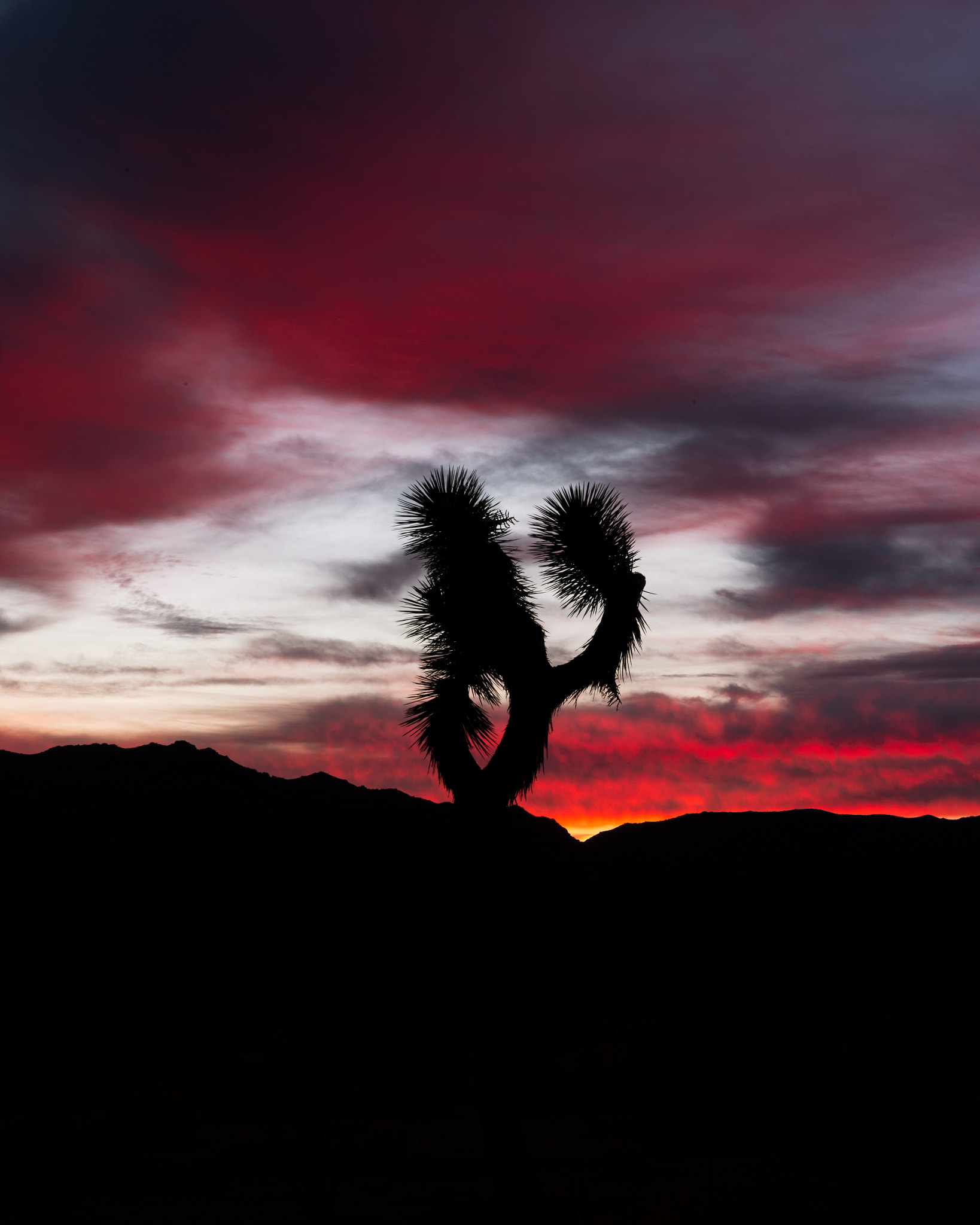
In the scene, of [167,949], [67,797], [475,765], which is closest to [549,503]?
[475,765]

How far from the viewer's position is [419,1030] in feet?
86.0

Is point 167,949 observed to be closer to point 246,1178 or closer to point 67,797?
point 67,797

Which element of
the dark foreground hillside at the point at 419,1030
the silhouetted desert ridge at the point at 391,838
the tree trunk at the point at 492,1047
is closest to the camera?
the tree trunk at the point at 492,1047

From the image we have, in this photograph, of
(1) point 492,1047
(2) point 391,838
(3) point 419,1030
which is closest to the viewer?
(1) point 492,1047

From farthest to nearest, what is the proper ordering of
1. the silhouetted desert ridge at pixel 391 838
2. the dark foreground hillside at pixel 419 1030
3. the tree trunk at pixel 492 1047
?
1. the silhouetted desert ridge at pixel 391 838
2. the dark foreground hillside at pixel 419 1030
3. the tree trunk at pixel 492 1047

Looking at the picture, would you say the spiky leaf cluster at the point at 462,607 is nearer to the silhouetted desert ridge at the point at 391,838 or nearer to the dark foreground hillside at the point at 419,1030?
the dark foreground hillside at the point at 419,1030

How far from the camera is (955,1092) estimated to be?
54.7ft

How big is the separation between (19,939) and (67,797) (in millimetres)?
27455

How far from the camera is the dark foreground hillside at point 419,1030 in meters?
11.7

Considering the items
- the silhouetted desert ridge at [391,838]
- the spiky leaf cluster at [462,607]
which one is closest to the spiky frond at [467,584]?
the spiky leaf cluster at [462,607]

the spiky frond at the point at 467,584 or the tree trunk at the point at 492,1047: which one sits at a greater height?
the spiky frond at the point at 467,584

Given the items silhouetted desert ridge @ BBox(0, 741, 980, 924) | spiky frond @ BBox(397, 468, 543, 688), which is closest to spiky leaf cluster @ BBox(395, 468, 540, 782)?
spiky frond @ BBox(397, 468, 543, 688)

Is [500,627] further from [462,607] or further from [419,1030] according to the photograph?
[419,1030]

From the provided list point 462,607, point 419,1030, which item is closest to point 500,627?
point 462,607
